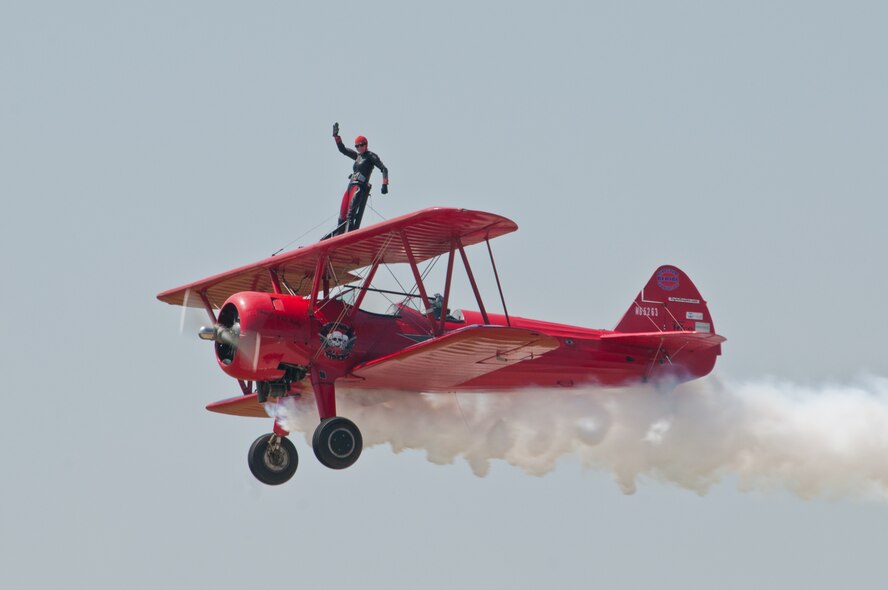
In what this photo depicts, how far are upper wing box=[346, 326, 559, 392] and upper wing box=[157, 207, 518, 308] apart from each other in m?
1.39

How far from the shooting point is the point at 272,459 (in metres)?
22.7

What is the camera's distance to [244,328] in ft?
69.6

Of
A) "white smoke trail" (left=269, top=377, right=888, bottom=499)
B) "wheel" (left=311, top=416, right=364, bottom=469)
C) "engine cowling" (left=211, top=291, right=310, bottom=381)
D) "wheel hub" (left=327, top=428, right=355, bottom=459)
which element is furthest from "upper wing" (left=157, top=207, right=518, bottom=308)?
"wheel hub" (left=327, top=428, right=355, bottom=459)

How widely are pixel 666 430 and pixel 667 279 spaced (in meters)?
2.44

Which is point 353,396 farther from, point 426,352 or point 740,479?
point 740,479

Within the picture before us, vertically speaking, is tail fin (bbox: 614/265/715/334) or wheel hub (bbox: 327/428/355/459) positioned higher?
tail fin (bbox: 614/265/715/334)

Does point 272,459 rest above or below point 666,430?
above

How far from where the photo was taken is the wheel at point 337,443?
69.7 feet

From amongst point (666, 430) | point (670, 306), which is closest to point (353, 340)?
point (666, 430)

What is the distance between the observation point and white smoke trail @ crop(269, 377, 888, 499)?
76.8ft

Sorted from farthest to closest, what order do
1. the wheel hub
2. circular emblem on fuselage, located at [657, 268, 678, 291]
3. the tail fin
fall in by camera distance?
circular emblem on fuselage, located at [657, 268, 678, 291]
the tail fin
the wheel hub

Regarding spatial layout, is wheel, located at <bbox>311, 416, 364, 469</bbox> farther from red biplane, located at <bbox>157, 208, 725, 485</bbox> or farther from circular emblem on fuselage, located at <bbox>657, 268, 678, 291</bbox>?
circular emblem on fuselage, located at <bbox>657, 268, 678, 291</bbox>

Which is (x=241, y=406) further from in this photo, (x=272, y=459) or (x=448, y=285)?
(x=448, y=285)

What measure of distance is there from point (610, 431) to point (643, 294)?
2.35 metres
